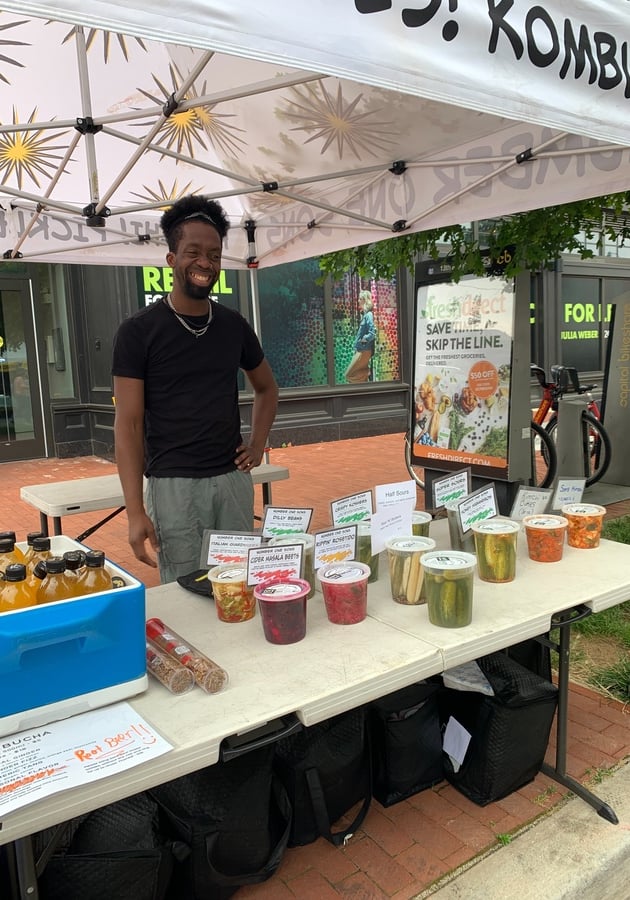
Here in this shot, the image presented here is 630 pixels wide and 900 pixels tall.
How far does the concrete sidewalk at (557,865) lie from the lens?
1962 mm

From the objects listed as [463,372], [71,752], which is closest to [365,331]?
[463,372]

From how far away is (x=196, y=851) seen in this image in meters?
1.79

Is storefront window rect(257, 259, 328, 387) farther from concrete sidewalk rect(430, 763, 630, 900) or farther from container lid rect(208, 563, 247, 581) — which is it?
concrete sidewalk rect(430, 763, 630, 900)

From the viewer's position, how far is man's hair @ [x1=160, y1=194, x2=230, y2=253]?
2.57 metres

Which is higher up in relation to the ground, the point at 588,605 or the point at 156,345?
the point at 156,345

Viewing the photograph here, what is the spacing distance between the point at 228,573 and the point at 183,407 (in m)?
0.90

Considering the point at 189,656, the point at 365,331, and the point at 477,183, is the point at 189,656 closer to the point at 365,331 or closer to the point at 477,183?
the point at 477,183

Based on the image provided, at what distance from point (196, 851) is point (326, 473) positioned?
633cm

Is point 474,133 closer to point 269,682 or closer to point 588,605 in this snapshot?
point 588,605

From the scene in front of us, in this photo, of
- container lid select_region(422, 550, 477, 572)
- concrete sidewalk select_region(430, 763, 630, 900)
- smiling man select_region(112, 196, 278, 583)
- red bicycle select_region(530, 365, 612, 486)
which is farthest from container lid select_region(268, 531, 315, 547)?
red bicycle select_region(530, 365, 612, 486)

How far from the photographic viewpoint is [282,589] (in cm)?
178

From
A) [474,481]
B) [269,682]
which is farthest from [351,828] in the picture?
[474,481]

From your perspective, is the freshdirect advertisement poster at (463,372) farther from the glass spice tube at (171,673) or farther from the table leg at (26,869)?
the table leg at (26,869)

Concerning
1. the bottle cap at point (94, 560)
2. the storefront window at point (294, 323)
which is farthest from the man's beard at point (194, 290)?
the storefront window at point (294, 323)
